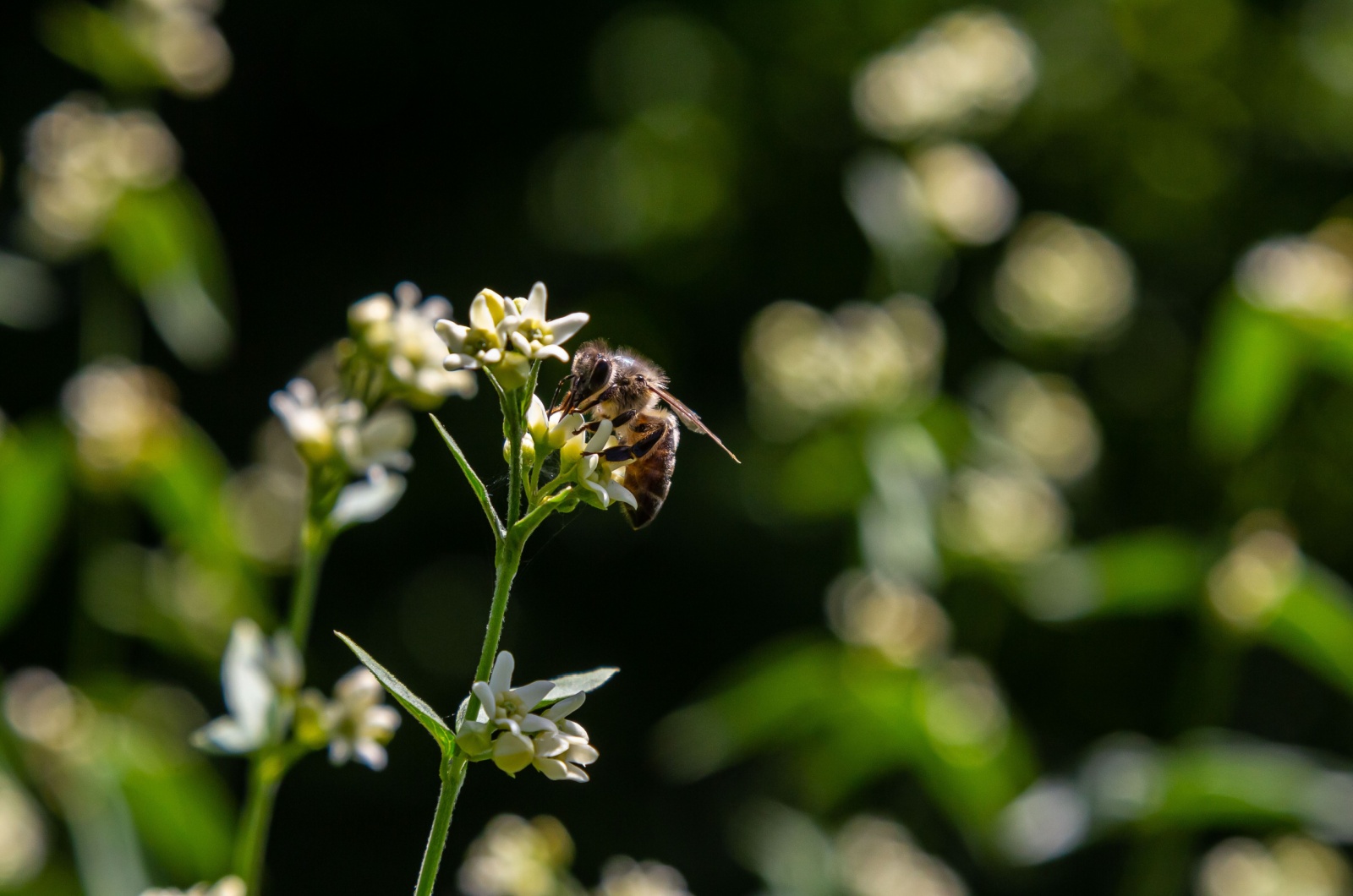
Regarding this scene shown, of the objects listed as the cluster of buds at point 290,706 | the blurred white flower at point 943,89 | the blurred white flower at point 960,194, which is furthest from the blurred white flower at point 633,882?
the blurred white flower at point 943,89

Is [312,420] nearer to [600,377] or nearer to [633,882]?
[600,377]

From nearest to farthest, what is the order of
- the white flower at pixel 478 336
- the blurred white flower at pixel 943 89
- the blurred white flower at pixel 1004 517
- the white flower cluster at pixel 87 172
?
the white flower at pixel 478 336 → the white flower cluster at pixel 87 172 → the blurred white flower at pixel 1004 517 → the blurred white flower at pixel 943 89

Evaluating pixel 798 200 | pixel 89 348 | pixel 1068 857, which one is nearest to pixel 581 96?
pixel 798 200

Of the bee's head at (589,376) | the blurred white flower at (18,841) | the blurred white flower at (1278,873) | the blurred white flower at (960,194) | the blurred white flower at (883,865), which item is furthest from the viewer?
the blurred white flower at (960,194)

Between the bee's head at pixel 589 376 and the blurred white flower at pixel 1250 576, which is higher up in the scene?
the bee's head at pixel 589 376

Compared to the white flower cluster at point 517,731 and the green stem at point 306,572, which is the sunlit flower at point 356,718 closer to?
the green stem at point 306,572

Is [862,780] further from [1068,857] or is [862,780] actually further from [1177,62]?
[1177,62]

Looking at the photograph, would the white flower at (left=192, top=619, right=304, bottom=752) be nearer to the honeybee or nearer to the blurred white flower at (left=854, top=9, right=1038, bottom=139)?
the honeybee
